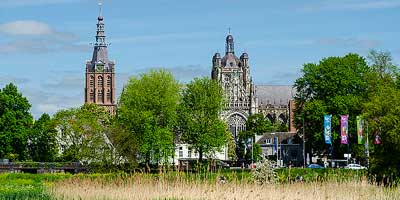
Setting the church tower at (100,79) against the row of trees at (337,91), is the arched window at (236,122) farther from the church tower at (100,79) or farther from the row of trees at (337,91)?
the row of trees at (337,91)

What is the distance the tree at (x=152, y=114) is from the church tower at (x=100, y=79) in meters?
108

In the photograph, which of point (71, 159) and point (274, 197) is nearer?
point (274, 197)

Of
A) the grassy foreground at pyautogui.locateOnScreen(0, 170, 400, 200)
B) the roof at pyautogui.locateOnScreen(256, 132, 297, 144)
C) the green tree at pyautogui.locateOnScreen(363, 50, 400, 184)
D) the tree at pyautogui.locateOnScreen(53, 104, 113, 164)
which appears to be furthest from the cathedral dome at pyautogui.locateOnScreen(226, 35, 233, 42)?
the grassy foreground at pyautogui.locateOnScreen(0, 170, 400, 200)

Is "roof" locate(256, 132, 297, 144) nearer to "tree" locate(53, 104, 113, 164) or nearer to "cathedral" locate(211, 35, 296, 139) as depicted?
"cathedral" locate(211, 35, 296, 139)

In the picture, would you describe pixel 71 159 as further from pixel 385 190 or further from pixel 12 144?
pixel 385 190

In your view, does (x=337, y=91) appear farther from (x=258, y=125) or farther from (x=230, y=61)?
(x=230, y=61)

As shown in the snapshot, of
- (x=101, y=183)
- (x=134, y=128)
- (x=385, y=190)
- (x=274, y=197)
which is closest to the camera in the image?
(x=274, y=197)

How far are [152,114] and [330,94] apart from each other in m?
15.8

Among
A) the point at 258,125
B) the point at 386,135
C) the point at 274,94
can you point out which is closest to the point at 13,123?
the point at 386,135

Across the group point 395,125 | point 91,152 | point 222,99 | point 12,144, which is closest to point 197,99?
point 222,99

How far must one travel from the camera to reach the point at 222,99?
85.8 meters

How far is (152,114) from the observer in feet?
261

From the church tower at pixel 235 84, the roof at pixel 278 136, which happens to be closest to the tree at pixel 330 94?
the roof at pixel 278 136

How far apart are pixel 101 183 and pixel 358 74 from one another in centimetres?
5312
